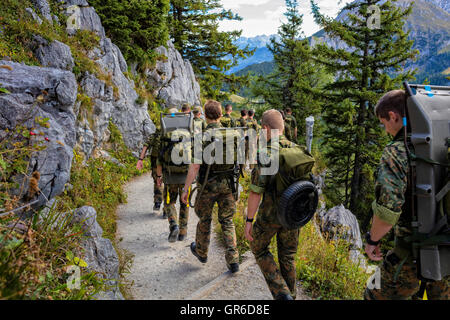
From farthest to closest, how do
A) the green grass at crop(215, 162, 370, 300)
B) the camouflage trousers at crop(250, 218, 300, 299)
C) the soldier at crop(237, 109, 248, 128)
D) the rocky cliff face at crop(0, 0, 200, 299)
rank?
the soldier at crop(237, 109, 248, 128) → the green grass at crop(215, 162, 370, 300) → the rocky cliff face at crop(0, 0, 200, 299) → the camouflage trousers at crop(250, 218, 300, 299)

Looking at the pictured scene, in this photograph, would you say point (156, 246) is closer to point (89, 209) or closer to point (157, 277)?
point (157, 277)

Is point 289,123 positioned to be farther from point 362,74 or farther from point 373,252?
point 373,252

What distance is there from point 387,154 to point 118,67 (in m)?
12.9

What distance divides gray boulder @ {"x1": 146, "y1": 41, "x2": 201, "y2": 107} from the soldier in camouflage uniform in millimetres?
15037

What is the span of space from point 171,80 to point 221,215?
50.9 ft

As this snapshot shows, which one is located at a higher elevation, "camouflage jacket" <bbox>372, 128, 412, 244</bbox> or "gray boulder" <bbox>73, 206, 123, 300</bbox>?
"camouflage jacket" <bbox>372, 128, 412, 244</bbox>

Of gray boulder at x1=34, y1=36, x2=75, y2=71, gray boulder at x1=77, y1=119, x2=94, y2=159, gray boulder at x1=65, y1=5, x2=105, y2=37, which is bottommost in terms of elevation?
gray boulder at x1=77, y1=119, x2=94, y2=159

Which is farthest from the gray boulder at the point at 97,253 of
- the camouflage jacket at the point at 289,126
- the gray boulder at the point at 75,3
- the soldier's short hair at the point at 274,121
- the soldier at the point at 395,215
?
the gray boulder at the point at 75,3

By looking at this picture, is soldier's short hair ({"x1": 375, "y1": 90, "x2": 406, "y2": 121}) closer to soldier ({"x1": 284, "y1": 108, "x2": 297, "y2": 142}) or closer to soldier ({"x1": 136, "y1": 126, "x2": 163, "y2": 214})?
soldier ({"x1": 136, "y1": 126, "x2": 163, "y2": 214})

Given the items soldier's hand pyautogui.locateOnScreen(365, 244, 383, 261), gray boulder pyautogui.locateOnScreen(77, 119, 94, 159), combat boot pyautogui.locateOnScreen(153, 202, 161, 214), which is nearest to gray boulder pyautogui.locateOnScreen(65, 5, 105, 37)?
gray boulder pyautogui.locateOnScreen(77, 119, 94, 159)

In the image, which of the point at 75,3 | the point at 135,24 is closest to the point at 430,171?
the point at 75,3

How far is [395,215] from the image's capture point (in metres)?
2.36

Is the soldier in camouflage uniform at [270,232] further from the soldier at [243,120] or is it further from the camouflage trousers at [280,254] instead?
the soldier at [243,120]

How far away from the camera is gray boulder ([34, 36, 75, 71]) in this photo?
7656 mm
